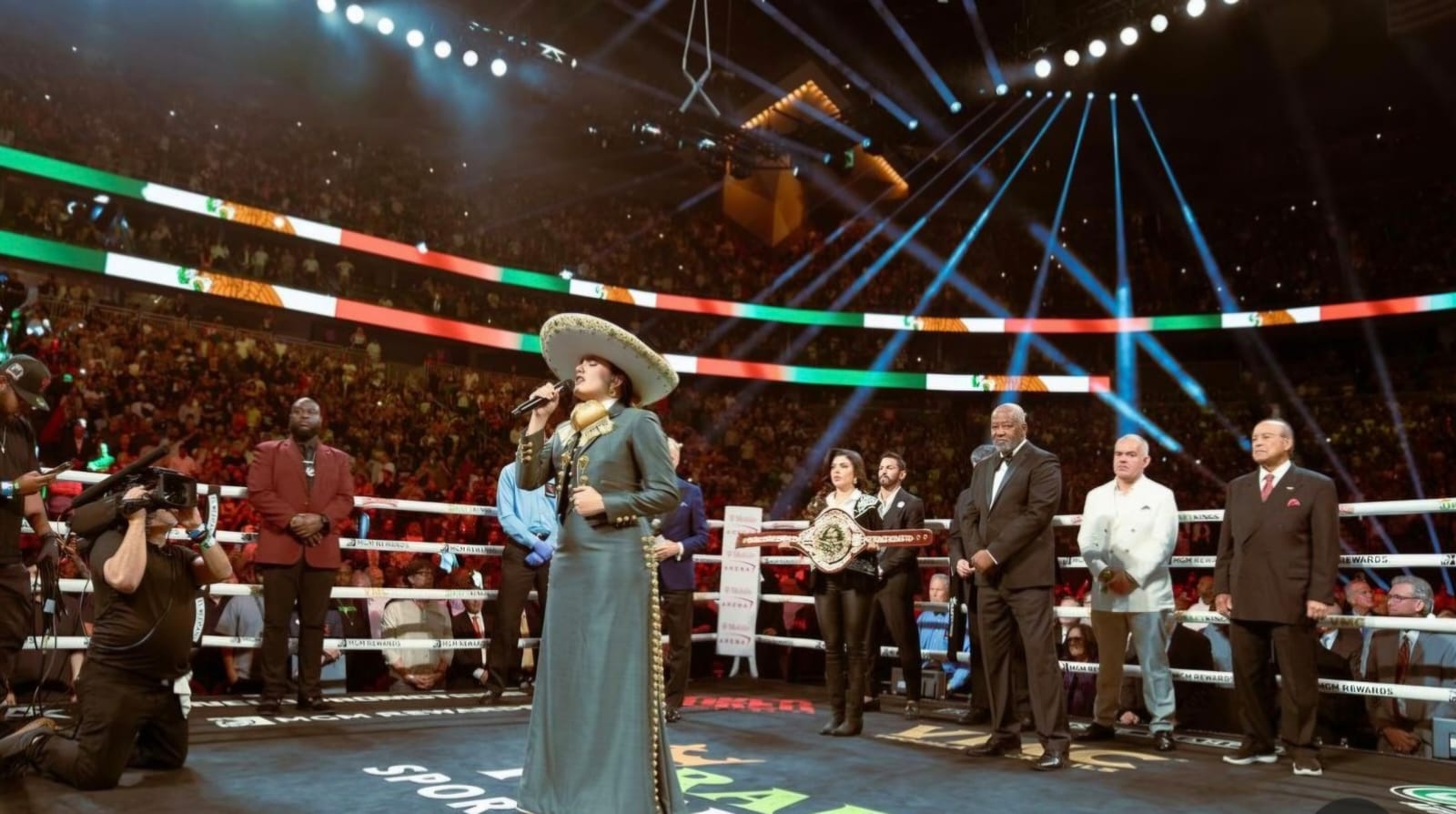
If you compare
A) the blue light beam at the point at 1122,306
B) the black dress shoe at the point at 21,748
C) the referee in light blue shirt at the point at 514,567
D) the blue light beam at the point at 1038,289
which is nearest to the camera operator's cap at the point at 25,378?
the black dress shoe at the point at 21,748

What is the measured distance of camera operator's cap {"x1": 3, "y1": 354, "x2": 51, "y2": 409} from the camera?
13.9 ft

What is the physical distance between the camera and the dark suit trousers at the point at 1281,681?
4.42 metres

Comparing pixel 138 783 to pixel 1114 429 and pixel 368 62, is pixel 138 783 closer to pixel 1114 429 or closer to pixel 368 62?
pixel 368 62

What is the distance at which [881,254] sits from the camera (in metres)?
25.0

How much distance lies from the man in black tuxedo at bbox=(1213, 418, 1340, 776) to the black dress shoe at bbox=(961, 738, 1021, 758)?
3.13 ft

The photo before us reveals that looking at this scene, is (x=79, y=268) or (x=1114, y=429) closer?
(x=79, y=268)

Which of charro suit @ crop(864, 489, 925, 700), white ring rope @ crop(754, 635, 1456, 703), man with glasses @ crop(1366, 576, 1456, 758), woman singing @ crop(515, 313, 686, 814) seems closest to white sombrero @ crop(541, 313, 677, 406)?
woman singing @ crop(515, 313, 686, 814)

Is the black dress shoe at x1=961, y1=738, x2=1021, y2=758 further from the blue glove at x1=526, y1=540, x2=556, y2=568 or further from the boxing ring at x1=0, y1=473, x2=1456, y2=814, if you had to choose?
the blue glove at x1=526, y1=540, x2=556, y2=568

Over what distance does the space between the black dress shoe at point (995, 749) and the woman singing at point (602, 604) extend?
6.77ft

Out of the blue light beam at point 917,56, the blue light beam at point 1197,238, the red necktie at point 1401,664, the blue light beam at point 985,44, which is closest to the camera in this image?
the red necktie at point 1401,664

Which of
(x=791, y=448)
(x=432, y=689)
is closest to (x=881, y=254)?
(x=791, y=448)

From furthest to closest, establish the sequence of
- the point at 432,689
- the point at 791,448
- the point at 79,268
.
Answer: the point at 791,448 < the point at 79,268 < the point at 432,689

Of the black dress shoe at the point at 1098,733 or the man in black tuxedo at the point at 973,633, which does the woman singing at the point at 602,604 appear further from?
the black dress shoe at the point at 1098,733

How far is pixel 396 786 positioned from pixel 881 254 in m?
22.5
